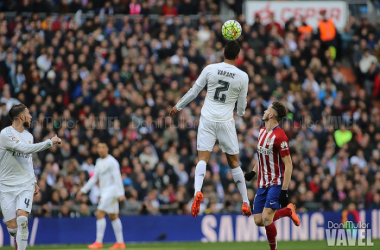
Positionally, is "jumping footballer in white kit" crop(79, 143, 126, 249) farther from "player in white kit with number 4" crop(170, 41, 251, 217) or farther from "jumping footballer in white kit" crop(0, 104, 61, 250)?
"player in white kit with number 4" crop(170, 41, 251, 217)

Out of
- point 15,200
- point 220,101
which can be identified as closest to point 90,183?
point 15,200

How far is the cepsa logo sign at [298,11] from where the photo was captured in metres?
27.7

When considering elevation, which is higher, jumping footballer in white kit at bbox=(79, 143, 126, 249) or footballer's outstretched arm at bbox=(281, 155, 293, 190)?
footballer's outstretched arm at bbox=(281, 155, 293, 190)

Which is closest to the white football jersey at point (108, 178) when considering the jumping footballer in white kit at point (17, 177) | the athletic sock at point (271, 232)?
the jumping footballer in white kit at point (17, 177)

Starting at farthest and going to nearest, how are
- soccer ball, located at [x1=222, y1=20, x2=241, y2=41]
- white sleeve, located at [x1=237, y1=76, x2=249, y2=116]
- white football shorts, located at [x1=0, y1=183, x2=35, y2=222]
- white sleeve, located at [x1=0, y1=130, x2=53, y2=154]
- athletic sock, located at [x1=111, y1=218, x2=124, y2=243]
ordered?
athletic sock, located at [x1=111, y1=218, x2=124, y2=243], soccer ball, located at [x1=222, y1=20, x2=241, y2=41], white sleeve, located at [x1=237, y1=76, x2=249, y2=116], white football shorts, located at [x1=0, y1=183, x2=35, y2=222], white sleeve, located at [x1=0, y1=130, x2=53, y2=154]

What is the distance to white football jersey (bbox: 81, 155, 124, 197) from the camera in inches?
736

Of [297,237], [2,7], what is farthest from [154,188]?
[2,7]

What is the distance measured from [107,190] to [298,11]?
1206cm

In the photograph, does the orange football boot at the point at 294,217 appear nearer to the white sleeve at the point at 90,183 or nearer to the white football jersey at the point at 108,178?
the white football jersey at the point at 108,178

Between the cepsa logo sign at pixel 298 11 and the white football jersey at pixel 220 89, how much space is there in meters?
14.6

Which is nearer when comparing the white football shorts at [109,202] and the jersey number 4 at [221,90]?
the jersey number 4 at [221,90]

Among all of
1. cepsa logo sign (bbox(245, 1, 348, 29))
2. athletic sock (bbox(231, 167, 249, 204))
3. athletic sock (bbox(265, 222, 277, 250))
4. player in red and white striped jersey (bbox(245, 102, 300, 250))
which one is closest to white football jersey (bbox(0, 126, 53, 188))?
athletic sock (bbox(231, 167, 249, 204))

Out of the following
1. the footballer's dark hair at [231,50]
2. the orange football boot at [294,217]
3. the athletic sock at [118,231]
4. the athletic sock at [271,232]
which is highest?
the footballer's dark hair at [231,50]

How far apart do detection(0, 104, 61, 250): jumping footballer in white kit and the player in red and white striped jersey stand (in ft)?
12.1
